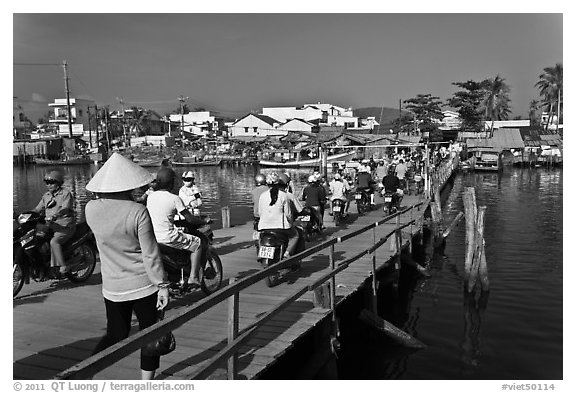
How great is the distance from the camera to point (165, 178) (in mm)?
6098

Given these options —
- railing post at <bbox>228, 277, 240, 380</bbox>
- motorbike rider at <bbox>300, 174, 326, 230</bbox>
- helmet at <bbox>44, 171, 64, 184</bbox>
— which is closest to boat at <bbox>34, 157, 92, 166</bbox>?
motorbike rider at <bbox>300, 174, 326, 230</bbox>

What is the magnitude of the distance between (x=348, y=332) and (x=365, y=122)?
255ft

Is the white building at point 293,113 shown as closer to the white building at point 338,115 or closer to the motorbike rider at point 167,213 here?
the white building at point 338,115

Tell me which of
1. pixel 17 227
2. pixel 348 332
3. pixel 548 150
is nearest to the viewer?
pixel 17 227

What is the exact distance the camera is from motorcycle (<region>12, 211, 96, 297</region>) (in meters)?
6.66

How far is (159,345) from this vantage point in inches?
151

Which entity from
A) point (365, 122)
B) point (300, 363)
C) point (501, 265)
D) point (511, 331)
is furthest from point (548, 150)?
point (300, 363)

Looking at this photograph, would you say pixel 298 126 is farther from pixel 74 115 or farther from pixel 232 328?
pixel 232 328

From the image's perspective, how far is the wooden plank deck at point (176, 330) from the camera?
15.0 feet

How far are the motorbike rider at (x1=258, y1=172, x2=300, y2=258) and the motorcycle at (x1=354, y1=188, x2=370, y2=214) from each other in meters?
9.41

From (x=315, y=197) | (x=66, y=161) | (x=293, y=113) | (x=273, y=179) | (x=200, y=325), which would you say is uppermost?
(x=293, y=113)

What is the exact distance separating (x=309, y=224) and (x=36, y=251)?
6076 mm

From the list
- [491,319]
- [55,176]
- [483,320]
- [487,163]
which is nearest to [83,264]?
[55,176]
